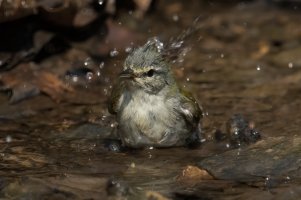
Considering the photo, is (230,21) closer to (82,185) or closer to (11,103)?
(11,103)

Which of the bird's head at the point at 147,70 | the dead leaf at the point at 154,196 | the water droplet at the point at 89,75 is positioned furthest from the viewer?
the water droplet at the point at 89,75

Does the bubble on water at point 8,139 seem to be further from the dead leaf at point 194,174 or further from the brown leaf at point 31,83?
the dead leaf at point 194,174

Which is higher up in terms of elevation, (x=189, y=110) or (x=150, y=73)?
(x=150, y=73)

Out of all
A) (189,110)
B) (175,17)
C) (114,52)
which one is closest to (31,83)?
(114,52)

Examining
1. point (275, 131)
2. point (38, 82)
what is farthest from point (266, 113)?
point (38, 82)

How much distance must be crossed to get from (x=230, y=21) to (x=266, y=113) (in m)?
3.02

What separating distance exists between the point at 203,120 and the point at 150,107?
3.43 ft

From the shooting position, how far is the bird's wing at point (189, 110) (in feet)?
23.0

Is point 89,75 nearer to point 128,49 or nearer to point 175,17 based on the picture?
point 128,49

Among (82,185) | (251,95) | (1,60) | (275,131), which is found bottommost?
(82,185)

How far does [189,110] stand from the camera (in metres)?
7.00

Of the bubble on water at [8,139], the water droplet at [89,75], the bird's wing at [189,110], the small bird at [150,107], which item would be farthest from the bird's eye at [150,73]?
the water droplet at [89,75]

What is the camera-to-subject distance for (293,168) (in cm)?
600

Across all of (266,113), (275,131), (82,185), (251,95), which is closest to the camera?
(82,185)
